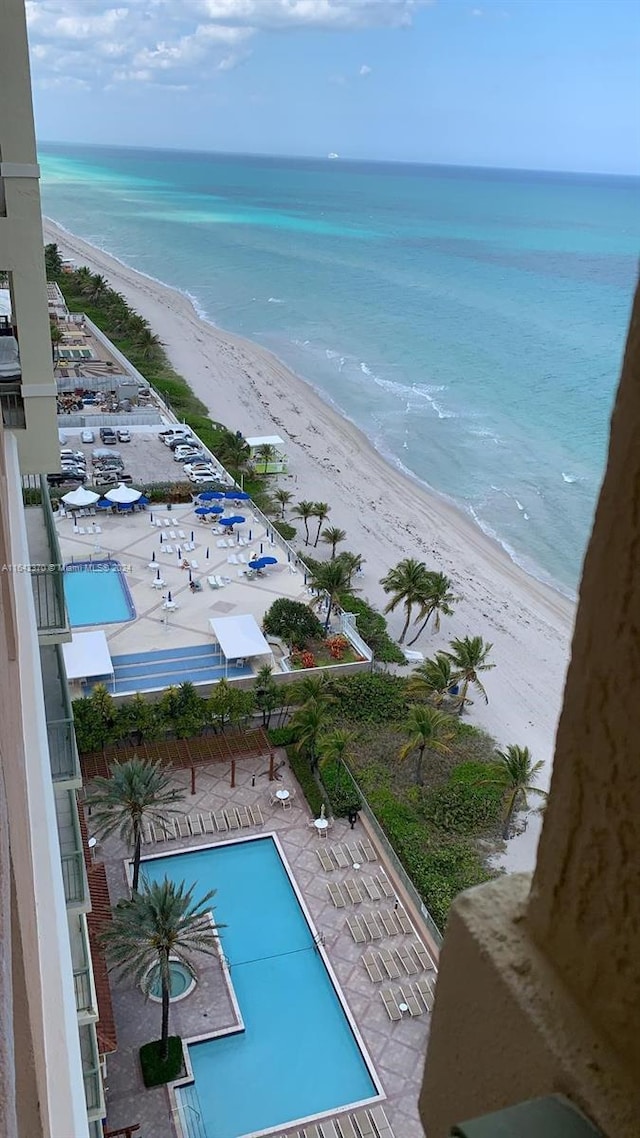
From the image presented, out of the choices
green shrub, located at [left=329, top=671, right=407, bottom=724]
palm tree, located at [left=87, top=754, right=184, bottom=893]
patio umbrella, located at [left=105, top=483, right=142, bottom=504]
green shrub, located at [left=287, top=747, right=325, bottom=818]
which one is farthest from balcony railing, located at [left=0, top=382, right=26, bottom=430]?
patio umbrella, located at [left=105, top=483, right=142, bottom=504]

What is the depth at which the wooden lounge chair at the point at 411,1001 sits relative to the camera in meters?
13.8

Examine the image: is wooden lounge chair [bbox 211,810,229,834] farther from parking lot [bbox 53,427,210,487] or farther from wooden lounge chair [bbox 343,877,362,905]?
parking lot [bbox 53,427,210,487]

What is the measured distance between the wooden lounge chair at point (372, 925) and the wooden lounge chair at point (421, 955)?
63cm

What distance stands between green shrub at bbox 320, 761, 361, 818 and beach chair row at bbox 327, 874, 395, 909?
Result: 5.95ft

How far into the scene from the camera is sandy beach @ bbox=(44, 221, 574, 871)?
23.2m

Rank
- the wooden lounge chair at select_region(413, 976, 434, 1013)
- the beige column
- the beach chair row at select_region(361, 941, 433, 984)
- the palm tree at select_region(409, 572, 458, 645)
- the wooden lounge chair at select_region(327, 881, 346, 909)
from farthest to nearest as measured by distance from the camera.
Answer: the palm tree at select_region(409, 572, 458, 645) → the wooden lounge chair at select_region(327, 881, 346, 909) → the beach chair row at select_region(361, 941, 433, 984) → the wooden lounge chair at select_region(413, 976, 434, 1013) → the beige column

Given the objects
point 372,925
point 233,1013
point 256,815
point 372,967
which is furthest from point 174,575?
point 233,1013

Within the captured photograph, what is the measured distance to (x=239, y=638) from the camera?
862 inches

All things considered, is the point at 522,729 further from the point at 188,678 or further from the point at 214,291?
the point at 214,291

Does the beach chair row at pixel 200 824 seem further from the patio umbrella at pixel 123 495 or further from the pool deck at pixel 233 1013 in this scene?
the patio umbrella at pixel 123 495

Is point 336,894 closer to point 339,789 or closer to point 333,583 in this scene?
point 339,789

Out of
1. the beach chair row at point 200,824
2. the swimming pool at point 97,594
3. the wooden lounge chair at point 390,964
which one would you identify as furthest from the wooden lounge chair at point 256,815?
the swimming pool at point 97,594

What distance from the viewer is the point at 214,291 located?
85.8 metres

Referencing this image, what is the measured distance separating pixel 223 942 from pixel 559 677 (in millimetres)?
14277
